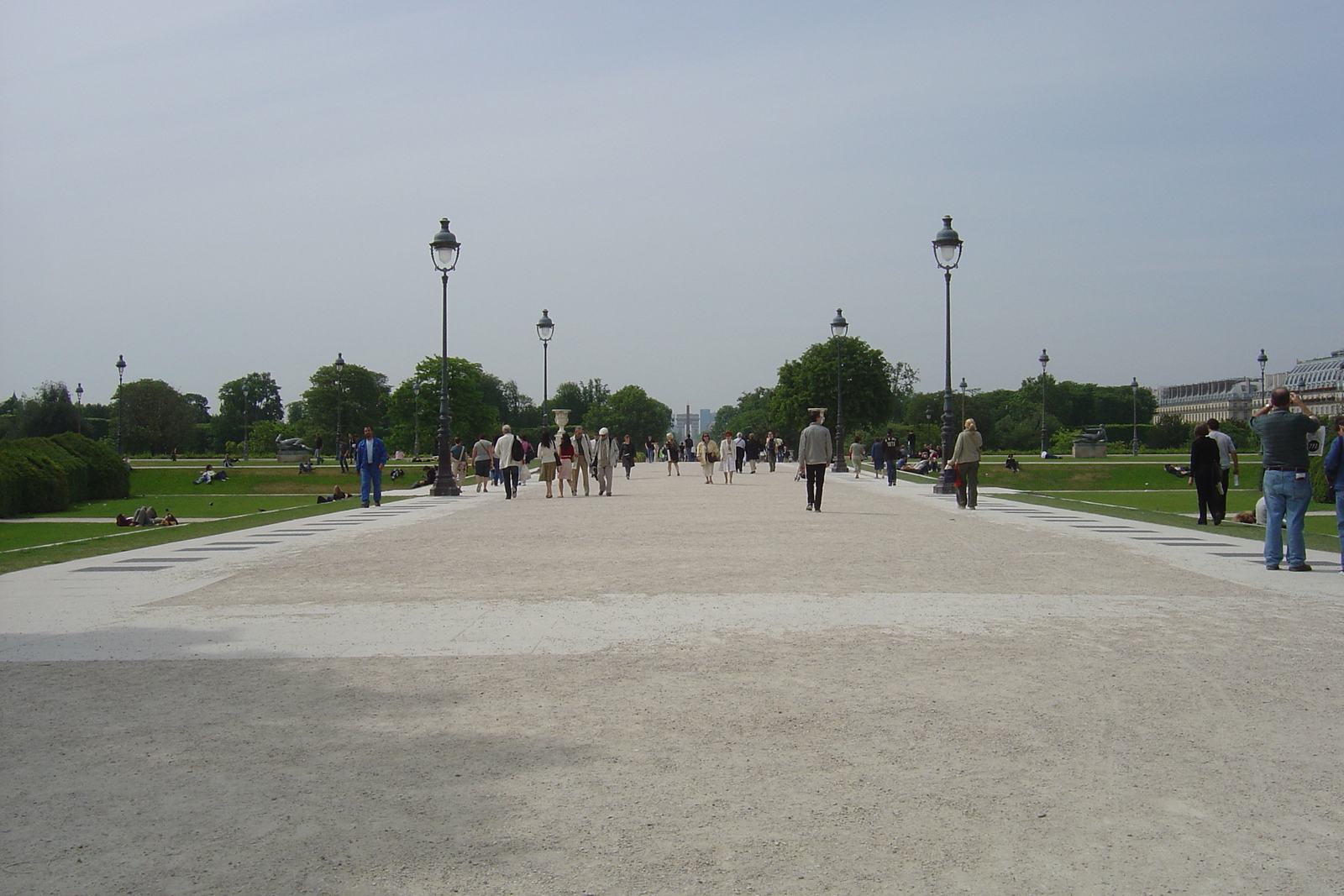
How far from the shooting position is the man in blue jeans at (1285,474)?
1066 cm

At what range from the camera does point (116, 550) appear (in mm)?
14023

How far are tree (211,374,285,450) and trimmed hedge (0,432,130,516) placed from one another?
9755 centimetres

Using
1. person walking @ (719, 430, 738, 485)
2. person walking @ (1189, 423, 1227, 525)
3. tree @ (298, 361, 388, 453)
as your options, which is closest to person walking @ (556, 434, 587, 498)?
person walking @ (719, 430, 738, 485)

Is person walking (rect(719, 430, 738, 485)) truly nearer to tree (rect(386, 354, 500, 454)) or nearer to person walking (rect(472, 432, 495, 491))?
person walking (rect(472, 432, 495, 491))

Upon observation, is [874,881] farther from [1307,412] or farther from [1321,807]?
[1307,412]

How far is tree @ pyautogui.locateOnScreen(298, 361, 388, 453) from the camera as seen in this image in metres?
113

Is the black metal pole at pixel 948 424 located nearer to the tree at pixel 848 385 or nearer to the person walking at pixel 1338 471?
the person walking at pixel 1338 471

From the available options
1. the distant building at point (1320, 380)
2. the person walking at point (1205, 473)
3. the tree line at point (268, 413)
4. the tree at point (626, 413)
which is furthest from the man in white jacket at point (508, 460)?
the distant building at point (1320, 380)

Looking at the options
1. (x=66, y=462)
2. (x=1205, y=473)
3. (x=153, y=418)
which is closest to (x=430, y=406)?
(x=153, y=418)

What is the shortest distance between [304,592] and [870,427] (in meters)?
89.7

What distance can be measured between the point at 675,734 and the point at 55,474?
30.2m

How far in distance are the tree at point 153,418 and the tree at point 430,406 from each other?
22.5 metres

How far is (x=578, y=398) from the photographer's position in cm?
17700

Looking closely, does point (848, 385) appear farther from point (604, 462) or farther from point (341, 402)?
point (604, 462)
